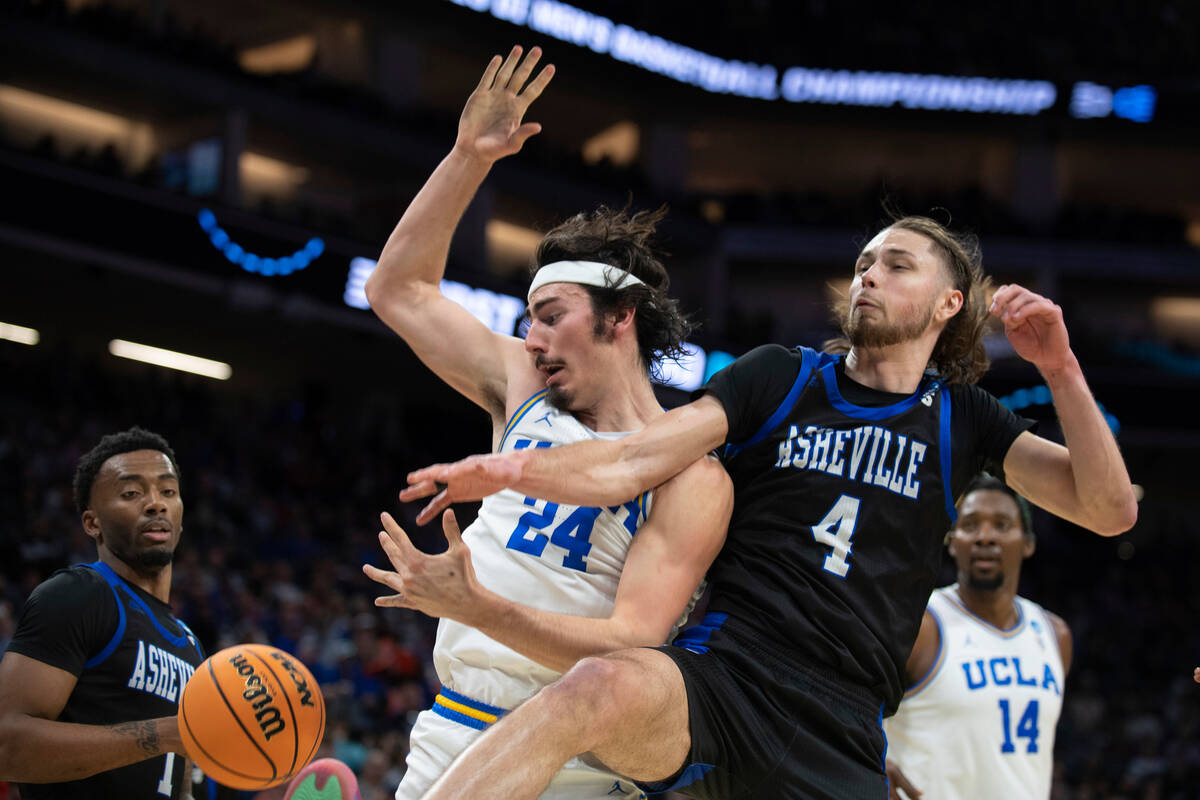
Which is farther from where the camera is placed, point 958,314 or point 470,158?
point 958,314

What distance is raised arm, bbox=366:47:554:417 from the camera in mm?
4156

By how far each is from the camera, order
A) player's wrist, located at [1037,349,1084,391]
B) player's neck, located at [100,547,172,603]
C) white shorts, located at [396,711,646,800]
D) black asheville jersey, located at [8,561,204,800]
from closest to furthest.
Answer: white shorts, located at [396,711,646,800]
player's wrist, located at [1037,349,1084,391]
black asheville jersey, located at [8,561,204,800]
player's neck, located at [100,547,172,603]

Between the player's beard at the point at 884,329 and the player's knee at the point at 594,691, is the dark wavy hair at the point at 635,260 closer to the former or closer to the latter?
the player's beard at the point at 884,329

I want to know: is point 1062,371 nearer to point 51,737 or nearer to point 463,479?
point 463,479

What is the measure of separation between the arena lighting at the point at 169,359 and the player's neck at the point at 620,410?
62.7ft

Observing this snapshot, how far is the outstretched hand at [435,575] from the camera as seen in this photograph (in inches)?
120

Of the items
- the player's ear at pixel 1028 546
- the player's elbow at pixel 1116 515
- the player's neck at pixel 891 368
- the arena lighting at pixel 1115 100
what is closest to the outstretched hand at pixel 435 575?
the player's neck at pixel 891 368

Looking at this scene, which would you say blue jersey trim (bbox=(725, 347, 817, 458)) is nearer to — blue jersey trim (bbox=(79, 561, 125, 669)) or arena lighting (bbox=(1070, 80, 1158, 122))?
blue jersey trim (bbox=(79, 561, 125, 669))

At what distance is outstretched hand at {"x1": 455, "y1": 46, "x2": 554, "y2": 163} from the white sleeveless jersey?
3423mm

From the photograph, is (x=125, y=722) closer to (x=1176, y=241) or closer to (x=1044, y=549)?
(x=1044, y=549)

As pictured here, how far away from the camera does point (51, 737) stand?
4324 mm

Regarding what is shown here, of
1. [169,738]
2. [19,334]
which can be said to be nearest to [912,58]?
[19,334]

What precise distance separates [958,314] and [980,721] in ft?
7.78

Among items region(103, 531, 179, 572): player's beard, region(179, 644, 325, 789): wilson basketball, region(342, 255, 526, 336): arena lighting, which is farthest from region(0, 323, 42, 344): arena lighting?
region(179, 644, 325, 789): wilson basketball
